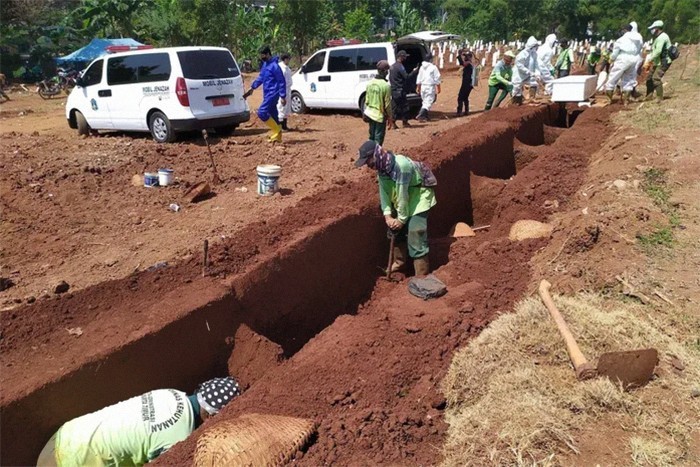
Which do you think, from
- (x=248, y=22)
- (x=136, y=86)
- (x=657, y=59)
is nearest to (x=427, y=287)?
(x=136, y=86)

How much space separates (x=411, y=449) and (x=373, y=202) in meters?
3.96

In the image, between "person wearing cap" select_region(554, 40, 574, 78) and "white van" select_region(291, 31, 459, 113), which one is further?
"person wearing cap" select_region(554, 40, 574, 78)

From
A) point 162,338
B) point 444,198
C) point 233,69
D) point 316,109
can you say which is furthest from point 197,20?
point 162,338

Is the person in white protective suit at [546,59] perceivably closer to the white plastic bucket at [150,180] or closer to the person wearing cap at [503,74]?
the person wearing cap at [503,74]

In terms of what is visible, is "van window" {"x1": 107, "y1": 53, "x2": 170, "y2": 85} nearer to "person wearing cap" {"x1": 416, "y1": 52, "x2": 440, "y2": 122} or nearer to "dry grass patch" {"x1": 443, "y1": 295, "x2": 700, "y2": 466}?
"person wearing cap" {"x1": 416, "y1": 52, "x2": 440, "y2": 122}

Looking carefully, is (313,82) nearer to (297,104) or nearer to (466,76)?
(297,104)

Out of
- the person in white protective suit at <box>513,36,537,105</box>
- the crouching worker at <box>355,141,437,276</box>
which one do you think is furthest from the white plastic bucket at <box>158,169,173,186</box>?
the person in white protective suit at <box>513,36,537,105</box>

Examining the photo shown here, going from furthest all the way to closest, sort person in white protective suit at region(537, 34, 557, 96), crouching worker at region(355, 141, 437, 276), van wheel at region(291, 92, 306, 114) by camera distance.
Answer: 1. person in white protective suit at region(537, 34, 557, 96)
2. van wheel at region(291, 92, 306, 114)
3. crouching worker at region(355, 141, 437, 276)

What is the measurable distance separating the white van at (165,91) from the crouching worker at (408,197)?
5.79 m

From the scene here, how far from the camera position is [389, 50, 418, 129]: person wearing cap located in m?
12.8

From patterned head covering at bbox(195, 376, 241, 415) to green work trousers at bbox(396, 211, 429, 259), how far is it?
279 centimetres

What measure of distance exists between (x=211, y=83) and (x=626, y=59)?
9915mm

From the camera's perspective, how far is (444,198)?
828 cm

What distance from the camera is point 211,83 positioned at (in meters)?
10.7
